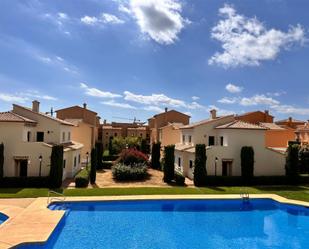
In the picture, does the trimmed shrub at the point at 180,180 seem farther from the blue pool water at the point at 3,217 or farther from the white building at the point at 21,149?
the blue pool water at the point at 3,217

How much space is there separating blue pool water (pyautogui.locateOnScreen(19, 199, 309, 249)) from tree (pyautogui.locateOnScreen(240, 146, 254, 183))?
583 centimetres

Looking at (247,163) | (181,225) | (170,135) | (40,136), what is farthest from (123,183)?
(170,135)

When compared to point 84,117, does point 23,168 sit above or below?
below

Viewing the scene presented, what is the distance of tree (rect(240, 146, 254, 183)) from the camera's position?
1168 inches

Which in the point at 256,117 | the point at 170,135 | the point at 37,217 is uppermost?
the point at 256,117

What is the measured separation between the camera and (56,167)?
26.3 metres

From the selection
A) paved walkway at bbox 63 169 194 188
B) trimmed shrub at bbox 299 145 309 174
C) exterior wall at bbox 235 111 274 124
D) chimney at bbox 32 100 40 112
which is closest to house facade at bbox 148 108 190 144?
exterior wall at bbox 235 111 274 124

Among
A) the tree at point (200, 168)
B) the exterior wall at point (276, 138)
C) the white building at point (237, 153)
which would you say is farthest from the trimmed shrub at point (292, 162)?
the exterior wall at point (276, 138)

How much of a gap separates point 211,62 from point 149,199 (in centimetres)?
1544

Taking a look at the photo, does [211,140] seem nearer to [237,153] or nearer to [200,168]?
[237,153]

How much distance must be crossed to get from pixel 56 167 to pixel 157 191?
30.5ft

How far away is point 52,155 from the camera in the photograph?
26672 millimetres

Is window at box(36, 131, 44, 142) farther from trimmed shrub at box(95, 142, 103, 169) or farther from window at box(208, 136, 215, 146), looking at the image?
window at box(208, 136, 215, 146)

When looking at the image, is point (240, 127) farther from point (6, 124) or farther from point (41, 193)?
point (6, 124)
